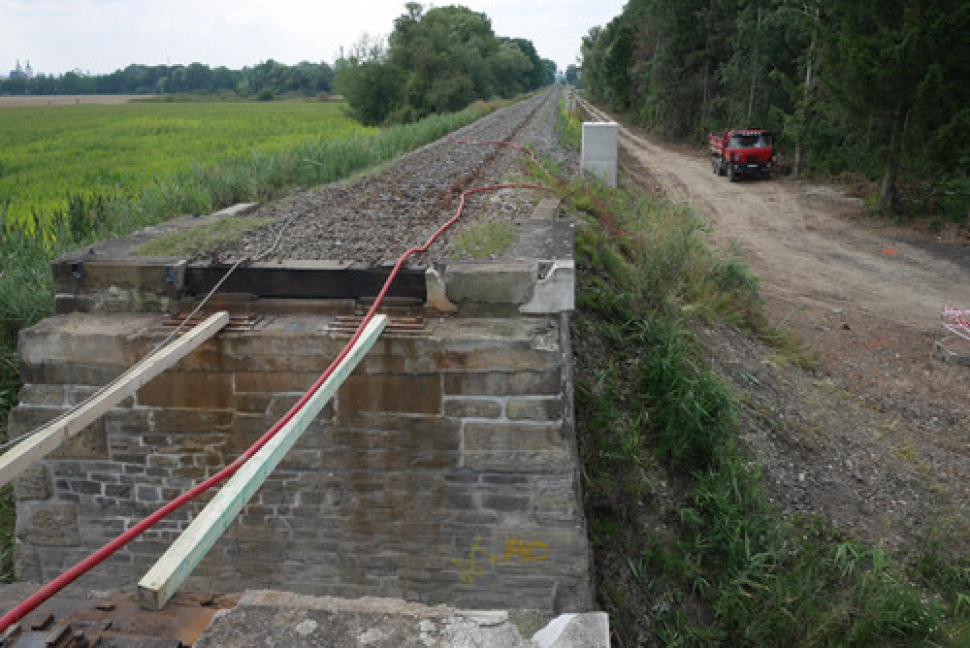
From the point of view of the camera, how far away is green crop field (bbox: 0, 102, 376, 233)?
1111 cm

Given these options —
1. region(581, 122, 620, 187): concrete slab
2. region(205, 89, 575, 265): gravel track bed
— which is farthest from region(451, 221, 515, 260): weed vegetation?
region(581, 122, 620, 187): concrete slab

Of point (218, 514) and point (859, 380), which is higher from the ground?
point (218, 514)

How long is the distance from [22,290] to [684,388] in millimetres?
6011

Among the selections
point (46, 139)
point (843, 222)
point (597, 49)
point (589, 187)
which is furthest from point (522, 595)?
point (597, 49)

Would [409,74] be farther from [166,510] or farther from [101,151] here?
[166,510]

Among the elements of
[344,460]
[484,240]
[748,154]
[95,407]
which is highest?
[748,154]

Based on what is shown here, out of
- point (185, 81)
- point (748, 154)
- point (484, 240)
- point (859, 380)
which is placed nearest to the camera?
point (484, 240)

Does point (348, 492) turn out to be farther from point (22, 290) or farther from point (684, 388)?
point (22, 290)

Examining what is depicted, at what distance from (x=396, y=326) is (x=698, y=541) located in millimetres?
2794

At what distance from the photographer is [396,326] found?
4.66 m

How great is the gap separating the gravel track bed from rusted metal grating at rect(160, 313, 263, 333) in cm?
58

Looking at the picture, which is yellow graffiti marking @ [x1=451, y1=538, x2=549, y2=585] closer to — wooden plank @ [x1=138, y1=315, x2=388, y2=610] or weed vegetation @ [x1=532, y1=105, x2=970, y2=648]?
weed vegetation @ [x1=532, y1=105, x2=970, y2=648]

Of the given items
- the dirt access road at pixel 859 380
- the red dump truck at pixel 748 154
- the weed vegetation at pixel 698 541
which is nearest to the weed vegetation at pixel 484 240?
the weed vegetation at pixel 698 541

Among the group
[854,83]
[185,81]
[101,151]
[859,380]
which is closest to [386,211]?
[859,380]
